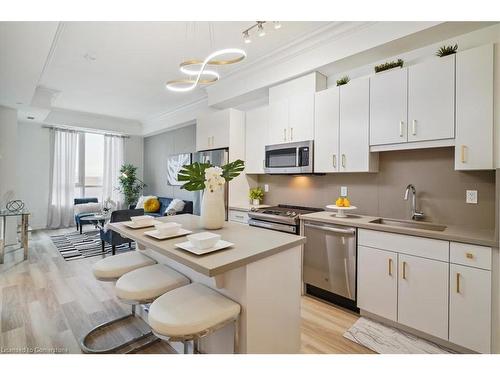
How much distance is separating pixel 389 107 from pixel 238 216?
228 centimetres

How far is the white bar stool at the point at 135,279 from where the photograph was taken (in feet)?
5.01

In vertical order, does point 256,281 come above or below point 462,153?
below

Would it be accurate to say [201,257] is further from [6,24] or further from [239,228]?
[6,24]

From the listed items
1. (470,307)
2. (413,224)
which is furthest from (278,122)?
(470,307)

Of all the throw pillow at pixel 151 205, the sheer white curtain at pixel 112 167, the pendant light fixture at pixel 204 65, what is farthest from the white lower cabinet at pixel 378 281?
the sheer white curtain at pixel 112 167

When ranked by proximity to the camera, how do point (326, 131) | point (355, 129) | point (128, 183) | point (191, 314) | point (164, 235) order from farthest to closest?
1. point (128, 183)
2. point (326, 131)
3. point (355, 129)
4. point (164, 235)
5. point (191, 314)

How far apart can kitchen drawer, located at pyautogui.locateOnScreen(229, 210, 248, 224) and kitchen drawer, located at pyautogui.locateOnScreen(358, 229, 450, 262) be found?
1.59 m

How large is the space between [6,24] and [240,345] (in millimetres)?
3092

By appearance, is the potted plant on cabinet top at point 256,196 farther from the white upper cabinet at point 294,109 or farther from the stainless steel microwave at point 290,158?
the white upper cabinet at point 294,109

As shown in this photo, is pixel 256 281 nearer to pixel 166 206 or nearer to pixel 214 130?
pixel 214 130

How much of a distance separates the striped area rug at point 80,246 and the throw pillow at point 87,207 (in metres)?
0.60

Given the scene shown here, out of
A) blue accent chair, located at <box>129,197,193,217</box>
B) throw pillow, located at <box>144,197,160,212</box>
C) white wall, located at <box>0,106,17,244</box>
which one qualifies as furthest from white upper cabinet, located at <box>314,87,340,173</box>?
white wall, located at <box>0,106,17,244</box>

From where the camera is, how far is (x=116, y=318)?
2309 millimetres

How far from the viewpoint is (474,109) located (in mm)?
1899
